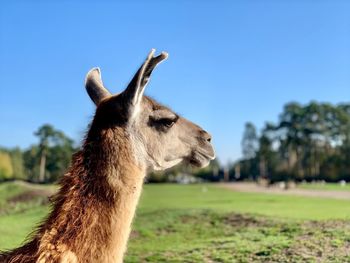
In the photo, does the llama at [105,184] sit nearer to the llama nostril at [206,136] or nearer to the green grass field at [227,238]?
the llama nostril at [206,136]

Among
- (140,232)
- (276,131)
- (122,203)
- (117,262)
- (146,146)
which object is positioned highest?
(276,131)

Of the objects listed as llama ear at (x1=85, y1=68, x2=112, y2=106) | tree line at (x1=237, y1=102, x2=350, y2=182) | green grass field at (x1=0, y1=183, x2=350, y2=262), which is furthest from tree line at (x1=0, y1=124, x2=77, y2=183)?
llama ear at (x1=85, y1=68, x2=112, y2=106)

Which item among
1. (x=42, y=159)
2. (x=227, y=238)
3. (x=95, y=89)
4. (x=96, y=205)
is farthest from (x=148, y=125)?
(x=42, y=159)

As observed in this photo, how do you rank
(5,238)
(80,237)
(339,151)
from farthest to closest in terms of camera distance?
→ (339,151) < (5,238) < (80,237)

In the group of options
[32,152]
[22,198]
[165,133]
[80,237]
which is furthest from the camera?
[32,152]

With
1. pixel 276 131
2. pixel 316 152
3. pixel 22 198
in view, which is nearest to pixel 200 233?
pixel 22 198

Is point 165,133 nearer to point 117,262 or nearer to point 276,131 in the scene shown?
point 117,262

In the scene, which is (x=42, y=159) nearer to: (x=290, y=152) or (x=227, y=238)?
(x=290, y=152)

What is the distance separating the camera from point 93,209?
3.75 meters

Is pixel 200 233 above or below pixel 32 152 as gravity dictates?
below

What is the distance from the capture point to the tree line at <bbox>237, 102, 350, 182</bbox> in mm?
81762

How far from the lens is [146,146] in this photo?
166 inches

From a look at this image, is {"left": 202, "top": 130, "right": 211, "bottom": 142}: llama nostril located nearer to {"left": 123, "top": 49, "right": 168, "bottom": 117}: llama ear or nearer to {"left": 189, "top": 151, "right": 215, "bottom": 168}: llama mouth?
{"left": 189, "top": 151, "right": 215, "bottom": 168}: llama mouth

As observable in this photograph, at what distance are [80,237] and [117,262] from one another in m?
0.34
